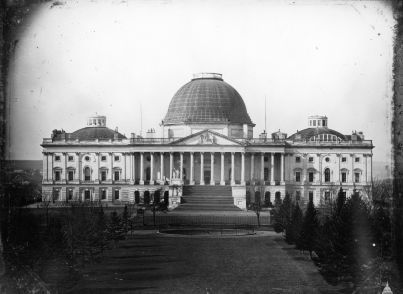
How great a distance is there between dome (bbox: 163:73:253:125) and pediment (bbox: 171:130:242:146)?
6.01 metres

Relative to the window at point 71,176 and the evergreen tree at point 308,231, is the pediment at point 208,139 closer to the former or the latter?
the window at point 71,176

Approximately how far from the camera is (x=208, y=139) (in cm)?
9456

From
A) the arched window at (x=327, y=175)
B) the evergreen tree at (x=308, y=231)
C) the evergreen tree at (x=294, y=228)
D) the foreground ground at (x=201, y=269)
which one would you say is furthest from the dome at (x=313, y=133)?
the evergreen tree at (x=308, y=231)

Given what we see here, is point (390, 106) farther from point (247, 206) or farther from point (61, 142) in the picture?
point (61, 142)

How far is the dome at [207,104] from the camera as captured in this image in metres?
101

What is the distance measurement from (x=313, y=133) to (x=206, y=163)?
51.9 ft

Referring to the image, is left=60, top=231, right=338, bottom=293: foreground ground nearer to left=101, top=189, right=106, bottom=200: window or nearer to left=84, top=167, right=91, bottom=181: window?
left=101, top=189, right=106, bottom=200: window

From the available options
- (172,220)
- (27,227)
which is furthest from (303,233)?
(172,220)

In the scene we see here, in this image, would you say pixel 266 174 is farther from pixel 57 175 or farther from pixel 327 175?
pixel 57 175

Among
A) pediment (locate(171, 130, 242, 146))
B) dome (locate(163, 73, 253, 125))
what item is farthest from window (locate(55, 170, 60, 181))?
dome (locate(163, 73, 253, 125))

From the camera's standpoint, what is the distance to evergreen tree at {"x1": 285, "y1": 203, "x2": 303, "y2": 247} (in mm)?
44356

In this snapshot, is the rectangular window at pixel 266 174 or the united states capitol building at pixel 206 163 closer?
the united states capitol building at pixel 206 163

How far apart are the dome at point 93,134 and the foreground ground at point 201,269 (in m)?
49.2

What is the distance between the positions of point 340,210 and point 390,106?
6.64 metres
